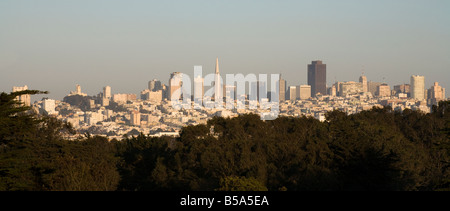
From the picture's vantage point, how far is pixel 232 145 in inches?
1545

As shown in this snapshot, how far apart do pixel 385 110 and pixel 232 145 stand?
34053mm

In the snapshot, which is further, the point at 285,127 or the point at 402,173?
the point at 285,127

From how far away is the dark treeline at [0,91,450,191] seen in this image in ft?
89.6

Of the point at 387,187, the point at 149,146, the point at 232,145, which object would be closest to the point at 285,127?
the point at 149,146

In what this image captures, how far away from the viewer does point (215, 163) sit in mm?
35062

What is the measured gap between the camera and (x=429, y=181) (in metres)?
35.2

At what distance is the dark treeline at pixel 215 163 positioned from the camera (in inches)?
1075
